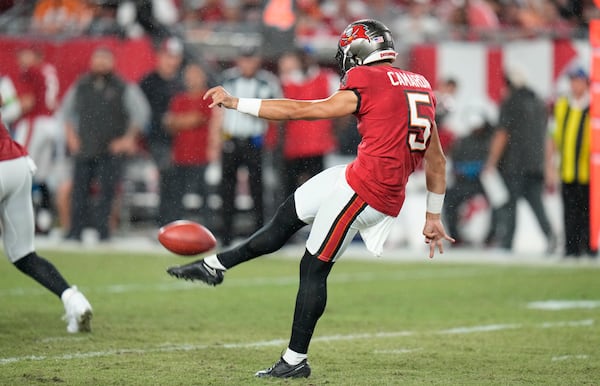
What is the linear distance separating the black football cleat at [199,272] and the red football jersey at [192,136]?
722 cm

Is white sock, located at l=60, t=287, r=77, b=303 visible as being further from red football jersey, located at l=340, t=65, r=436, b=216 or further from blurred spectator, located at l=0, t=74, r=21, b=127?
blurred spectator, located at l=0, t=74, r=21, b=127

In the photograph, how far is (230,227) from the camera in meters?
12.7

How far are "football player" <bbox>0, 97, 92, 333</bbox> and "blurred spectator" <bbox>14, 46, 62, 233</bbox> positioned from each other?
23.0 feet

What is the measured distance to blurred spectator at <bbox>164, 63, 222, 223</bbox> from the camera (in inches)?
520

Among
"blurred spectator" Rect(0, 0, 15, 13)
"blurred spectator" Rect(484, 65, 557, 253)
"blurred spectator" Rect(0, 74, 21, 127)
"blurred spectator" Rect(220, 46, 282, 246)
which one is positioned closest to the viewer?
"blurred spectator" Rect(220, 46, 282, 246)

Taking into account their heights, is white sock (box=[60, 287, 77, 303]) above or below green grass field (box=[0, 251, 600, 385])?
above

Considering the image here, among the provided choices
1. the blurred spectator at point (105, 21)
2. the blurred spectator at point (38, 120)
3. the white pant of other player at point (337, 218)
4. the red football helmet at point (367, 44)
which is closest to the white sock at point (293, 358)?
the white pant of other player at point (337, 218)

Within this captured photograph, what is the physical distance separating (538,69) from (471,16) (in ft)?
6.79

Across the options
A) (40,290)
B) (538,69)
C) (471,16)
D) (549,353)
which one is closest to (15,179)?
(40,290)

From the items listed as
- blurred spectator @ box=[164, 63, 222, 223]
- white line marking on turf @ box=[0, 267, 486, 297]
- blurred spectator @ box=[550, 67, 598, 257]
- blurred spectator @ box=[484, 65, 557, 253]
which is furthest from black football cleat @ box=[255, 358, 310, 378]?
blurred spectator @ box=[484, 65, 557, 253]

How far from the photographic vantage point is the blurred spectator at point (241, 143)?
1249cm

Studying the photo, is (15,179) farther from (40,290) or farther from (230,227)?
(230,227)

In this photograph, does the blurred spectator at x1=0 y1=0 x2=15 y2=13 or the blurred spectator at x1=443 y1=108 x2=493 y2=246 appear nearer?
the blurred spectator at x1=443 y1=108 x2=493 y2=246

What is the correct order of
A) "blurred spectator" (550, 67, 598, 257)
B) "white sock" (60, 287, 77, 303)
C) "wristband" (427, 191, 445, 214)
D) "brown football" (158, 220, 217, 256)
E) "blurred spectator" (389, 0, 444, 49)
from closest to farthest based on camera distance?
1. "wristband" (427, 191, 445, 214)
2. "brown football" (158, 220, 217, 256)
3. "white sock" (60, 287, 77, 303)
4. "blurred spectator" (550, 67, 598, 257)
5. "blurred spectator" (389, 0, 444, 49)
